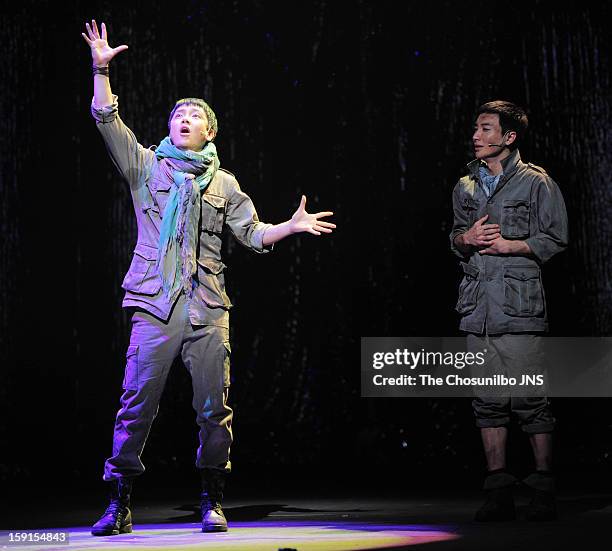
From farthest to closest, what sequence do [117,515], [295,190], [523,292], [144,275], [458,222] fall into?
[295,190] → [458,222] → [523,292] → [144,275] → [117,515]

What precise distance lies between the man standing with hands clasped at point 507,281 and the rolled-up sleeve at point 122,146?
101 centimetres

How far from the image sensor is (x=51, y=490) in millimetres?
4168

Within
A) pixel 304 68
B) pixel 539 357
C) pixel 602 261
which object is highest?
pixel 304 68

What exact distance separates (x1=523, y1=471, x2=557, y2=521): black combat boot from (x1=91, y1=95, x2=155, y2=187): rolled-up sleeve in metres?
1.48

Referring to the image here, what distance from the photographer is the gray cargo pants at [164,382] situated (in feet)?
9.58

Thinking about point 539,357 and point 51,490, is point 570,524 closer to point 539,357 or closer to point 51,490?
point 539,357

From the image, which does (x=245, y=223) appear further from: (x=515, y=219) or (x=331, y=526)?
(x=331, y=526)

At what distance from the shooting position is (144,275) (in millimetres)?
2975

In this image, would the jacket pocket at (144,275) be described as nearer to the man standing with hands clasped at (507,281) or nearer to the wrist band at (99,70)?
the wrist band at (99,70)

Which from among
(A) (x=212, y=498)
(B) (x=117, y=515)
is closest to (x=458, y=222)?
(A) (x=212, y=498)

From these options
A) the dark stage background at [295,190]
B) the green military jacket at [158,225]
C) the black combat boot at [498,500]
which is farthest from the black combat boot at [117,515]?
the dark stage background at [295,190]

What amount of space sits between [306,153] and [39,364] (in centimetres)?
160

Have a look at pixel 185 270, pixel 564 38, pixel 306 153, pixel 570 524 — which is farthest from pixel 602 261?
pixel 185 270

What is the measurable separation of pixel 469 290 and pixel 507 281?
0.42 feet
